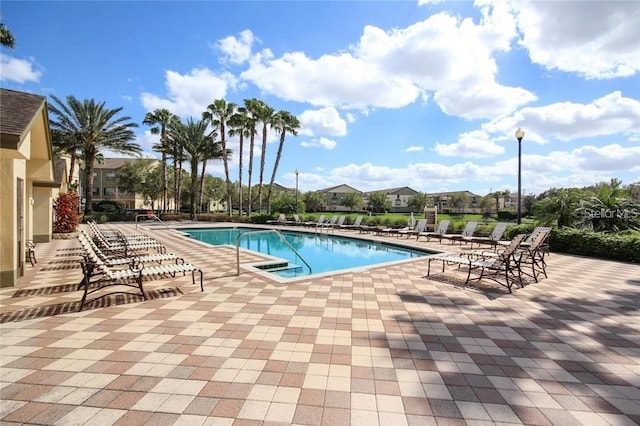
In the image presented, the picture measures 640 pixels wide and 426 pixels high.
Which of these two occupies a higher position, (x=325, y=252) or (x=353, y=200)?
(x=353, y=200)

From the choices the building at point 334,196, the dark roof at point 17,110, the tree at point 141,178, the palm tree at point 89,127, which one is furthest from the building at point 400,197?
the dark roof at point 17,110

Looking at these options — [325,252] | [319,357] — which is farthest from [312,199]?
[319,357]

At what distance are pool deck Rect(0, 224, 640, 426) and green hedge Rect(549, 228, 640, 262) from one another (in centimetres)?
525

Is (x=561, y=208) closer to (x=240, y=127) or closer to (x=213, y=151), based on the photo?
(x=240, y=127)

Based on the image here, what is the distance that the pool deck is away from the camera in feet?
8.21

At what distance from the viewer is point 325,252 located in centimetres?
1355

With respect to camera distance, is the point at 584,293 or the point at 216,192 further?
the point at 216,192

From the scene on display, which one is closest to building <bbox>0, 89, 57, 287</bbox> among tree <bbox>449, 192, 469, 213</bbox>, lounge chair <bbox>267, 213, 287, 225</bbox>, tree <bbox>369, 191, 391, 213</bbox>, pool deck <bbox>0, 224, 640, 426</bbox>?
pool deck <bbox>0, 224, 640, 426</bbox>

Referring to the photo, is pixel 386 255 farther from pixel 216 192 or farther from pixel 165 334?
pixel 216 192

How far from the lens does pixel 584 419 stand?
2418mm

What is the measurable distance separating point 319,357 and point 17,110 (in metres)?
7.06

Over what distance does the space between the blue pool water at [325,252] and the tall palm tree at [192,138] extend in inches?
623

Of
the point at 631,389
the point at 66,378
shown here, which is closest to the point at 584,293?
the point at 631,389

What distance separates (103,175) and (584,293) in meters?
68.7
